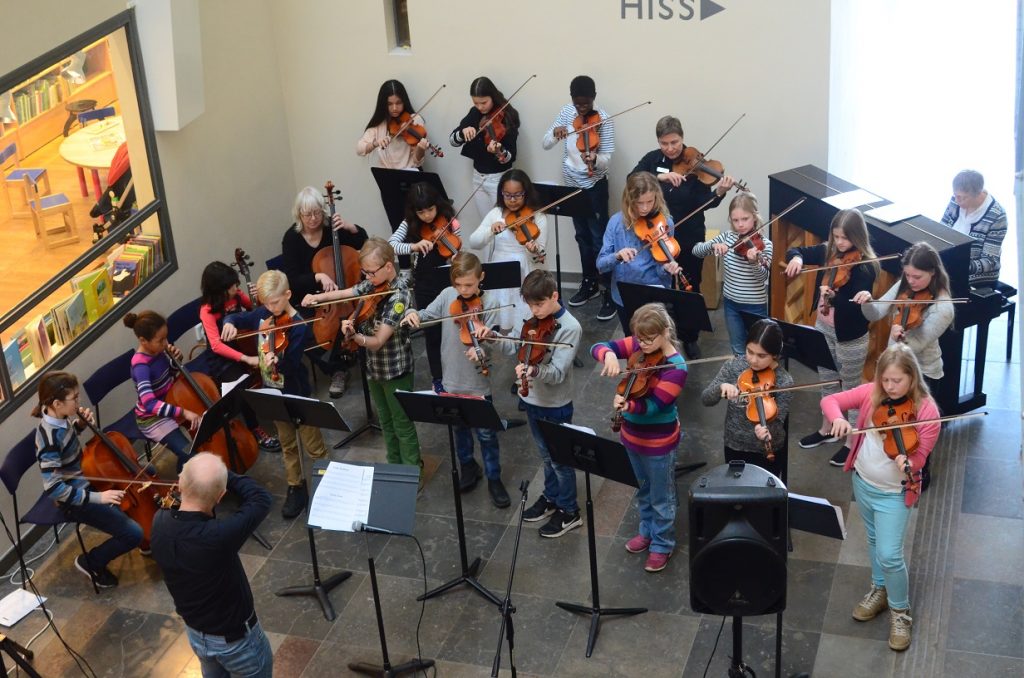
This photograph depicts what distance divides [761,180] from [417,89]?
2.70 m

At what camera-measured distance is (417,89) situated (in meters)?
8.88

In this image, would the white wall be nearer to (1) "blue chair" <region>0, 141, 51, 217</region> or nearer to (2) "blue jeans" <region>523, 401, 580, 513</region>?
(1) "blue chair" <region>0, 141, 51, 217</region>

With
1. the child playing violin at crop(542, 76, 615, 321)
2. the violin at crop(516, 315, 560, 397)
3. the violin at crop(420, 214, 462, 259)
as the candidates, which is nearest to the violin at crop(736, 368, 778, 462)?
the violin at crop(516, 315, 560, 397)

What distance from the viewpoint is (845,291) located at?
246 inches

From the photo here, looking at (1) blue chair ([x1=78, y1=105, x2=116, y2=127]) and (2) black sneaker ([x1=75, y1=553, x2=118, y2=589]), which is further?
(1) blue chair ([x1=78, y1=105, x2=116, y2=127])

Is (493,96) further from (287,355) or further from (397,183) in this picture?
(287,355)

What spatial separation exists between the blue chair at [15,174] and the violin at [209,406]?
50.7 inches

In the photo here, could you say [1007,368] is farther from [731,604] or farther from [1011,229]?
[731,604]

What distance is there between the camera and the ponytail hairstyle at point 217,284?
689cm

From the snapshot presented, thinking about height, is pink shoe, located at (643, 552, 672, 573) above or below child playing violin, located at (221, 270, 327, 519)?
below

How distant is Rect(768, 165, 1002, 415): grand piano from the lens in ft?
21.1

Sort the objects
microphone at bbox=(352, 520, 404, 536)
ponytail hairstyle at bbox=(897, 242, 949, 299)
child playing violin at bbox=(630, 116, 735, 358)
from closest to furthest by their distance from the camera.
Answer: microphone at bbox=(352, 520, 404, 536) → ponytail hairstyle at bbox=(897, 242, 949, 299) → child playing violin at bbox=(630, 116, 735, 358)

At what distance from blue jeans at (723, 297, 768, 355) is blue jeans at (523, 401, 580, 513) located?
4.54 ft

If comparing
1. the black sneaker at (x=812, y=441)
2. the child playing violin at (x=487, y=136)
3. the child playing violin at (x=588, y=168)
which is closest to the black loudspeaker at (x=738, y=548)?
the black sneaker at (x=812, y=441)
